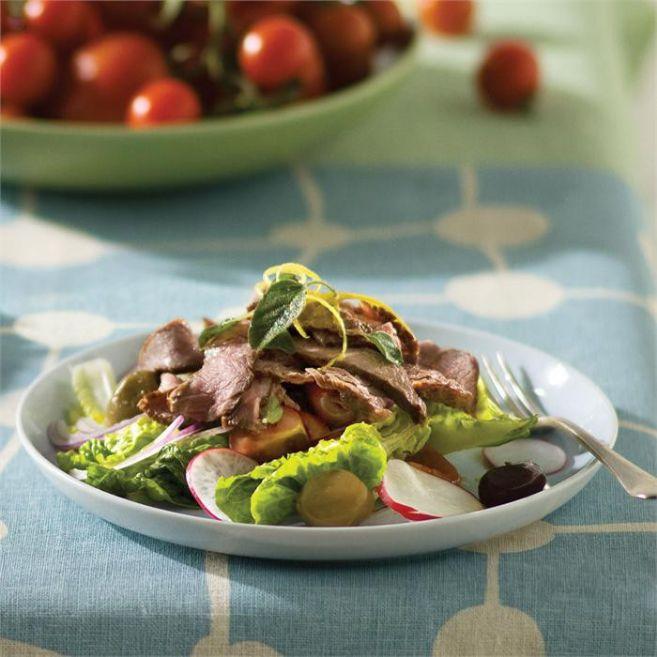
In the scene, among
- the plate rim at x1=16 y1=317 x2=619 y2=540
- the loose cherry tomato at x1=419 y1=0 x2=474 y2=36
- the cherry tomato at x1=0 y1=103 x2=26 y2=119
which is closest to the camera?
the plate rim at x1=16 y1=317 x2=619 y2=540

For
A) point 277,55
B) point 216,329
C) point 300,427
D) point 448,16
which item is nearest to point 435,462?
point 300,427

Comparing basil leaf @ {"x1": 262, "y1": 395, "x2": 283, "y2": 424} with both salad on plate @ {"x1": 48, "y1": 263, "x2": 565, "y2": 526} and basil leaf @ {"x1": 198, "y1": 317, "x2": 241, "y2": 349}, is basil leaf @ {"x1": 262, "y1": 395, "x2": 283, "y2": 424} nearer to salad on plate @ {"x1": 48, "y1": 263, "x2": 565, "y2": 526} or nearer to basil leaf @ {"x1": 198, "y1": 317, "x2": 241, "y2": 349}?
salad on plate @ {"x1": 48, "y1": 263, "x2": 565, "y2": 526}

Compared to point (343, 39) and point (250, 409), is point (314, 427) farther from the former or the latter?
point (343, 39)

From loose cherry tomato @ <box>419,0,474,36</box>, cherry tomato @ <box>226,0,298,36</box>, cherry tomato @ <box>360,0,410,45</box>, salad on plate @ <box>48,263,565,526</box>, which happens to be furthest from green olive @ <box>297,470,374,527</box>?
loose cherry tomato @ <box>419,0,474,36</box>

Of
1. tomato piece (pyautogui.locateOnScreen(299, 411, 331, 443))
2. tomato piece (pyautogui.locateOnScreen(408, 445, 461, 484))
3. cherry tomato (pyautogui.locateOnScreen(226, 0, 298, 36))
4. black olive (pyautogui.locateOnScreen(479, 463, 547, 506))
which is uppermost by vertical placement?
cherry tomato (pyautogui.locateOnScreen(226, 0, 298, 36))

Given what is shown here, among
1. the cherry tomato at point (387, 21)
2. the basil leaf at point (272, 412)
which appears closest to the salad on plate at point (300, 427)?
the basil leaf at point (272, 412)

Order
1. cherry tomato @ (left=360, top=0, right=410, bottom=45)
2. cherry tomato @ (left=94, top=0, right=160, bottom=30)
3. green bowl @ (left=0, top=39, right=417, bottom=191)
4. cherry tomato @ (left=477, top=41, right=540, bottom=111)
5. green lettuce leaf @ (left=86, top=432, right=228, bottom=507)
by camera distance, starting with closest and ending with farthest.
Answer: green lettuce leaf @ (left=86, top=432, right=228, bottom=507)
green bowl @ (left=0, top=39, right=417, bottom=191)
cherry tomato @ (left=94, top=0, right=160, bottom=30)
cherry tomato @ (left=360, top=0, right=410, bottom=45)
cherry tomato @ (left=477, top=41, right=540, bottom=111)

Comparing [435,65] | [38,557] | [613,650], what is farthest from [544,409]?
[435,65]
